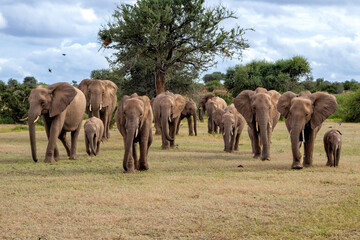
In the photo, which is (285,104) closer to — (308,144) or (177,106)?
(308,144)

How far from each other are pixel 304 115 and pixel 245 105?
10.3 ft

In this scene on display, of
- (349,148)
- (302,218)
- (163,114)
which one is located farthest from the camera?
(349,148)

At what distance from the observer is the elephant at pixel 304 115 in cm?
1215

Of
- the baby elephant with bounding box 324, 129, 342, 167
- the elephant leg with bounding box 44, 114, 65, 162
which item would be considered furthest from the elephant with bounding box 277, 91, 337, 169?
the elephant leg with bounding box 44, 114, 65, 162

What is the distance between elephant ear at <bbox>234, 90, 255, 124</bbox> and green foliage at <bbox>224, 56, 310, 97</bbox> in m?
46.9

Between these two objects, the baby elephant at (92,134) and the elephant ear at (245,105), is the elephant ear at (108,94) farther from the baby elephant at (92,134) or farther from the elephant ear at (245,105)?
the elephant ear at (245,105)

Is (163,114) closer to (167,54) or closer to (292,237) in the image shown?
(292,237)

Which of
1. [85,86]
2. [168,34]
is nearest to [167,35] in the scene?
[168,34]

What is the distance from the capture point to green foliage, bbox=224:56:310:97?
61906 millimetres

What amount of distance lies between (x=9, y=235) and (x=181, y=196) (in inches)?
132

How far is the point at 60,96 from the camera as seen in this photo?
13.8 m

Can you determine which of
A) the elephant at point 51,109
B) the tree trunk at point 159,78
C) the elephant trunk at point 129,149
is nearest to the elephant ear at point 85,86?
the elephant at point 51,109

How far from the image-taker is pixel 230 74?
68.1 metres

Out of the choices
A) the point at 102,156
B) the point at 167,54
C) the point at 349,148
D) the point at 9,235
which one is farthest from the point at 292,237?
the point at 167,54
